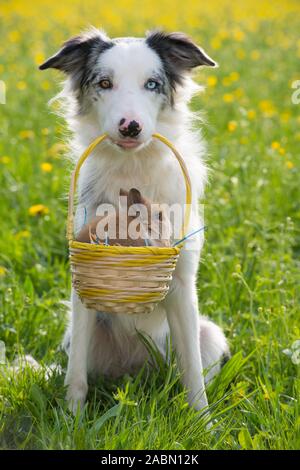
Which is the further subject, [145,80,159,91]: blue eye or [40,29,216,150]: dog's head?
[145,80,159,91]: blue eye

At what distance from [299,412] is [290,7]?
40.2 feet

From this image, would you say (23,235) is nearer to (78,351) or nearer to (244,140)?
(78,351)

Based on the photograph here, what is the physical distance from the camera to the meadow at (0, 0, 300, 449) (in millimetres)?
3006

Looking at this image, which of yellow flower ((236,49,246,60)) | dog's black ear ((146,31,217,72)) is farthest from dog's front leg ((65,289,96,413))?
yellow flower ((236,49,246,60))

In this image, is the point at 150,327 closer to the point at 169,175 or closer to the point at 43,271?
the point at 169,175

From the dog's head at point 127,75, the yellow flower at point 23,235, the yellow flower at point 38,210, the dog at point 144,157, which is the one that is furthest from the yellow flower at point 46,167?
the dog's head at point 127,75

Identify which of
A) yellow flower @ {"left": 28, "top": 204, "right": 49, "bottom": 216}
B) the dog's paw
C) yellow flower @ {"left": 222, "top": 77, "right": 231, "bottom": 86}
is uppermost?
yellow flower @ {"left": 222, "top": 77, "right": 231, "bottom": 86}

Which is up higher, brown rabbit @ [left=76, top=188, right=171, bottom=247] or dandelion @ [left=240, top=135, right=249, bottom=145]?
dandelion @ [left=240, top=135, right=249, bottom=145]

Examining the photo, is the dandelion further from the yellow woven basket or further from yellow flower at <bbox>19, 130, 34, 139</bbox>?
the yellow woven basket

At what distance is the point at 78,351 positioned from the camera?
11.4 feet

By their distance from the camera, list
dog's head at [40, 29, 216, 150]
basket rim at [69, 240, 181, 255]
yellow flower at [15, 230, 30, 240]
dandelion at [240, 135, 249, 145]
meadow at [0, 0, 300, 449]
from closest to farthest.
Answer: basket rim at [69, 240, 181, 255], meadow at [0, 0, 300, 449], dog's head at [40, 29, 216, 150], yellow flower at [15, 230, 30, 240], dandelion at [240, 135, 249, 145]

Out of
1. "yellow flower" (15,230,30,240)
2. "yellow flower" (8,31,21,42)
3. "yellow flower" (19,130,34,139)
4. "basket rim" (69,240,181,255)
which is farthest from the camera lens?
"yellow flower" (8,31,21,42)

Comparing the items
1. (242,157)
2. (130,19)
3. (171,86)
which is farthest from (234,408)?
(130,19)

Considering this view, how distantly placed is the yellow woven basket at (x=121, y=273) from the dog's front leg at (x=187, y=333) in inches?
21.0
